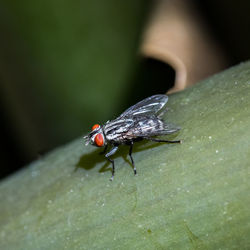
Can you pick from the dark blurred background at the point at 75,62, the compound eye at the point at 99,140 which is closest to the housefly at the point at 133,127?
the compound eye at the point at 99,140

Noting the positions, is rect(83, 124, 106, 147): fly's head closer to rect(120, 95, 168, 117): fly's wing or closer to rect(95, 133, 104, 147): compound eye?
rect(95, 133, 104, 147): compound eye

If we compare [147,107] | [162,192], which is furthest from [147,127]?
[162,192]

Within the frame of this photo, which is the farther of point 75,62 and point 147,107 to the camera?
point 147,107

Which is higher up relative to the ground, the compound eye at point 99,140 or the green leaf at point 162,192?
the green leaf at point 162,192

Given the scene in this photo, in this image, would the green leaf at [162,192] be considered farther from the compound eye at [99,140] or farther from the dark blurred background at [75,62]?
the dark blurred background at [75,62]

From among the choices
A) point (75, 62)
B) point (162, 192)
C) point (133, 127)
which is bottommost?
point (133, 127)

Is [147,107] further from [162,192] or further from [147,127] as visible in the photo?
[162,192]

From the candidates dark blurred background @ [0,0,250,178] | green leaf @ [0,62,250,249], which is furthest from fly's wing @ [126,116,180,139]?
dark blurred background @ [0,0,250,178]
